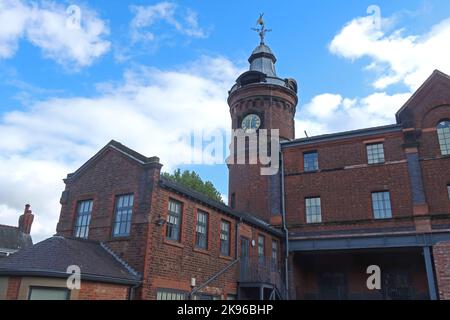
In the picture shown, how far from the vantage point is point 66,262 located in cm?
1142

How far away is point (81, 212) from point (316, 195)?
13.6 metres

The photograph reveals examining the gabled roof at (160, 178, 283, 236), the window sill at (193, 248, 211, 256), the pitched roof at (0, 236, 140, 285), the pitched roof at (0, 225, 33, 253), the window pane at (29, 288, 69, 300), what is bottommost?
the window pane at (29, 288, 69, 300)

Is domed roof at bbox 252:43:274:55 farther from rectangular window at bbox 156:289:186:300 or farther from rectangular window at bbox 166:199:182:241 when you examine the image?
rectangular window at bbox 156:289:186:300

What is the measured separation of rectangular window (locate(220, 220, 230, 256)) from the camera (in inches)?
687

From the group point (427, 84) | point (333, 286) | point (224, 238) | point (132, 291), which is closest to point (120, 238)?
point (132, 291)

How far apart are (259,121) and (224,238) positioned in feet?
40.3

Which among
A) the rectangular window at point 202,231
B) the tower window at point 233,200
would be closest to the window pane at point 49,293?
the rectangular window at point 202,231

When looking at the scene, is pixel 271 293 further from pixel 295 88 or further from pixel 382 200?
pixel 295 88

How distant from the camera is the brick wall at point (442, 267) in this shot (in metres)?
18.1

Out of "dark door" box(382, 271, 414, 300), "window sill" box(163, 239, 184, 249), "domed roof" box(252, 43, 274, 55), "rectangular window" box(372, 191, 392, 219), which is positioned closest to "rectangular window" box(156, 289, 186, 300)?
"window sill" box(163, 239, 184, 249)

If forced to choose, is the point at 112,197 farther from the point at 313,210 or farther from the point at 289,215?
the point at 313,210

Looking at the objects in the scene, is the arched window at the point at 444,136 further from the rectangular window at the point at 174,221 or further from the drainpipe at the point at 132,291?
the drainpipe at the point at 132,291

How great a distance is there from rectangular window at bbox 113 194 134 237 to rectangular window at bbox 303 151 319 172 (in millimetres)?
12915

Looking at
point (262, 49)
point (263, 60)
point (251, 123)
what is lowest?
point (251, 123)
